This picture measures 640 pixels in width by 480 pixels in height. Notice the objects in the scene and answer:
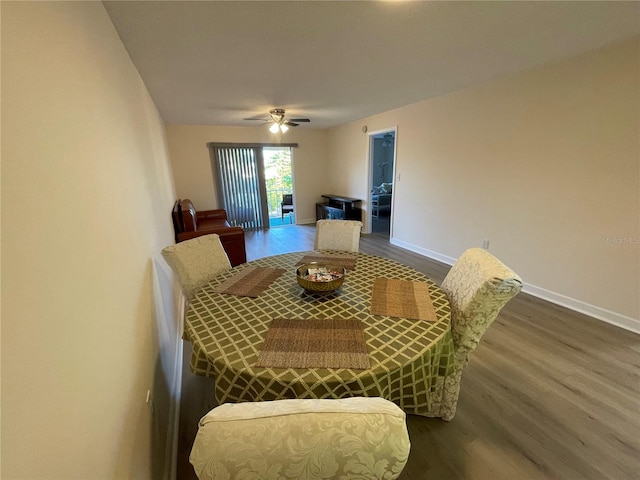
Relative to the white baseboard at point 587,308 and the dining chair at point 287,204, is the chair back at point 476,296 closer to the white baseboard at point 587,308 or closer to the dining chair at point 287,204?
the white baseboard at point 587,308

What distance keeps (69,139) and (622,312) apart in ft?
12.4

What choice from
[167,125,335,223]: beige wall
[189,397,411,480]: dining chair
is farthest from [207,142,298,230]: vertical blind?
[189,397,411,480]: dining chair

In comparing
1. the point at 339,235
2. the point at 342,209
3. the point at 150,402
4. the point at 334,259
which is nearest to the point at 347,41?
the point at 339,235

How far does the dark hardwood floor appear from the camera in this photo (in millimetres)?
1307

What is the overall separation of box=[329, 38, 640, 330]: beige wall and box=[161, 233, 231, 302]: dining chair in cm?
304

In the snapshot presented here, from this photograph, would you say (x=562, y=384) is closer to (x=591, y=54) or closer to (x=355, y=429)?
(x=355, y=429)

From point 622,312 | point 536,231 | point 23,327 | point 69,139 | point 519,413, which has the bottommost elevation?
point 519,413

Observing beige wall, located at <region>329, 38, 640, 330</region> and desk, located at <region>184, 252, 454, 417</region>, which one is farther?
beige wall, located at <region>329, 38, 640, 330</region>

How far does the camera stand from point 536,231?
2.80 m

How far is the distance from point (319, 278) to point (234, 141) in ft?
16.9

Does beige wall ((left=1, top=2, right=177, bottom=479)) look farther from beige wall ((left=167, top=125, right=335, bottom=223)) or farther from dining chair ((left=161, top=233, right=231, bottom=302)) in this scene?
beige wall ((left=167, top=125, right=335, bottom=223))

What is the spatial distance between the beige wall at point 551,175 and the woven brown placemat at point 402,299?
6.72 feet

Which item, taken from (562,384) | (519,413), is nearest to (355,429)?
(519,413)

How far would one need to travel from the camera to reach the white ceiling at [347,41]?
1567 millimetres
